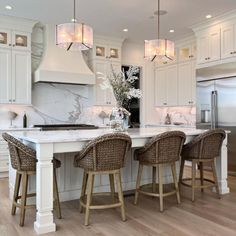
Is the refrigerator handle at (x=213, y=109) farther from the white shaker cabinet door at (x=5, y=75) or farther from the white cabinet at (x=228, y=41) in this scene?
the white shaker cabinet door at (x=5, y=75)

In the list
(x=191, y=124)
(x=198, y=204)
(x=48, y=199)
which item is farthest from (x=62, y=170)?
(x=191, y=124)

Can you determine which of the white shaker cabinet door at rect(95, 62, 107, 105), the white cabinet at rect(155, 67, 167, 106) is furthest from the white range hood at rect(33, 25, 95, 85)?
the white cabinet at rect(155, 67, 167, 106)

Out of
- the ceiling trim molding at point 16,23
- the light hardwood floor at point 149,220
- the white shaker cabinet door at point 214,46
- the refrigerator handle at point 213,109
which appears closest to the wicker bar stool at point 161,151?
the light hardwood floor at point 149,220

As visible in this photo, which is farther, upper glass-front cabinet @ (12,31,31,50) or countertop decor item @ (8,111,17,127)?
countertop decor item @ (8,111,17,127)

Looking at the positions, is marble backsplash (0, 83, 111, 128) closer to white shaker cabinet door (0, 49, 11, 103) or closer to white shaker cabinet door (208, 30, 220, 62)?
white shaker cabinet door (0, 49, 11, 103)

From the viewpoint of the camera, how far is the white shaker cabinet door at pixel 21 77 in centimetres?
565

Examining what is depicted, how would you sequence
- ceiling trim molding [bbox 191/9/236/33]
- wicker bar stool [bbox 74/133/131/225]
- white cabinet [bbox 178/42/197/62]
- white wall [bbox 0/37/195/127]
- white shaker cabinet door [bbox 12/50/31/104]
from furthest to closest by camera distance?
1. white cabinet [bbox 178/42/197/62]
2. white wall [bbox 0/37/195/127]
3. white shaker cabinet door [bbox 12/50/31/104]
4. ceiling trim molding [bbox 191/9/236/33]
5. wicker bar stool [bbox 74/133/131/225]

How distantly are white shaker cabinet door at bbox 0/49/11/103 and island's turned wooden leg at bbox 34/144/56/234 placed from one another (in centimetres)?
322

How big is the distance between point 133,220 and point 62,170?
1.14 meters

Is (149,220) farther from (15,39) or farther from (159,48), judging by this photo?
(15,39)

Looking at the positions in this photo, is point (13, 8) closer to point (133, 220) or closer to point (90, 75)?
point (90, 75)

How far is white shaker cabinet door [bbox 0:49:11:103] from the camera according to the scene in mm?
5535

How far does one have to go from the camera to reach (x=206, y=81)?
5781 mm

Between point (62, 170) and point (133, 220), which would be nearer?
point (133, 220)
